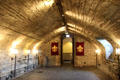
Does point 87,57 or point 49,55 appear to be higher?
point 49,55

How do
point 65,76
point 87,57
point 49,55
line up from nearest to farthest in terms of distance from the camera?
point 65,76 → point 87,57 → point 49,55

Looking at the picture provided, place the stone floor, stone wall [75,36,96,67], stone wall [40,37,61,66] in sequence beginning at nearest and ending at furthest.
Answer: the stone floor, stone wall [75,36,96,67], stone wall [40,37,61,66]

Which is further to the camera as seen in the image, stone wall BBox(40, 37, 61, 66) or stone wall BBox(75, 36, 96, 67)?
stone wall BBox(40, 37, 61, 66)

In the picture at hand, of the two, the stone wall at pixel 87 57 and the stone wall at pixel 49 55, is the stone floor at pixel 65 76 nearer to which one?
the stone wall at pixel 87 57

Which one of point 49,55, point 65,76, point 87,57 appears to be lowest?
point 65,76

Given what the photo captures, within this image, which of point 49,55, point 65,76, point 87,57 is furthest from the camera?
point 49,55

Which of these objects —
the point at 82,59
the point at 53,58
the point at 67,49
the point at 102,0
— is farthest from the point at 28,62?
the point at 67,49

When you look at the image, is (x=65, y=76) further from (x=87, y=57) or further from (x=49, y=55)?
(x=49, y=55)

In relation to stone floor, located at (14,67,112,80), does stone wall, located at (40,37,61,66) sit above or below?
above

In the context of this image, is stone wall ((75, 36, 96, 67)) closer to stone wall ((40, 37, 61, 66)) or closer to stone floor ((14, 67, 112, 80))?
stone wall ((40, 37, 61, 66))

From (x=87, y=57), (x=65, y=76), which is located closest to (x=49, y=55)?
(x=87, y=57)

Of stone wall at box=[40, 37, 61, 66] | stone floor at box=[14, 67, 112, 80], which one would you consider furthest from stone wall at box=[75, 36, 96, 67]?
stone floor at box=[14, 67, 112, 80]

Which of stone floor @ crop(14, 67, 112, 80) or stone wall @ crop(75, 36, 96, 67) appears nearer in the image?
stone floor @ crop(14, 67, 112, 80)

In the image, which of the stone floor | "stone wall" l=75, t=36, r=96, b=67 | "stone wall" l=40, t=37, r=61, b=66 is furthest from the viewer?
"stone wall" l=40, t=37, r=61, b=66
